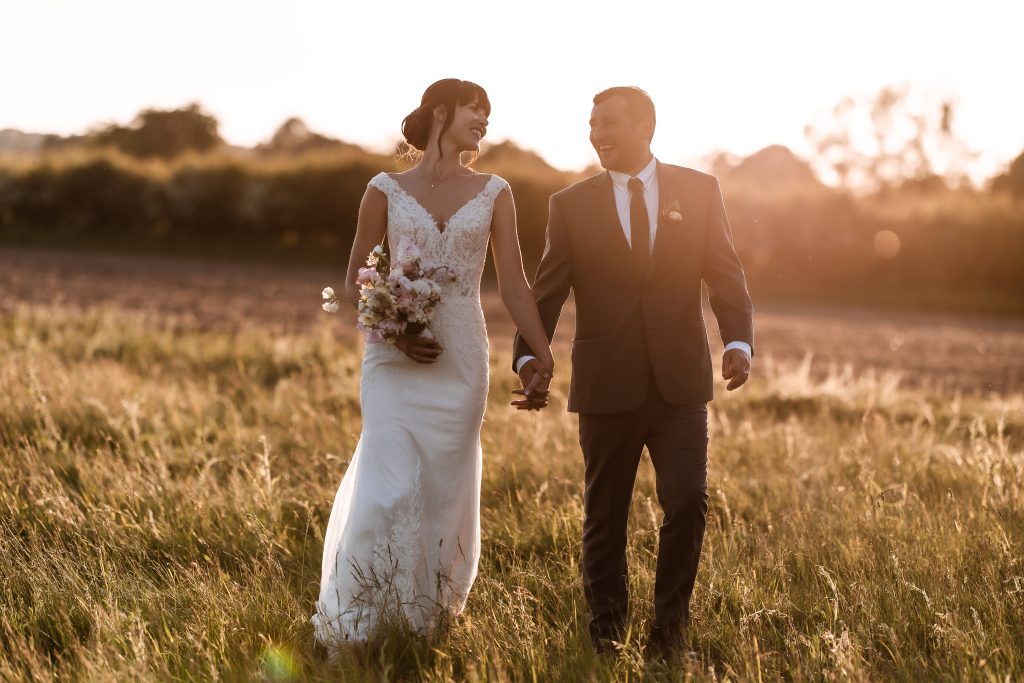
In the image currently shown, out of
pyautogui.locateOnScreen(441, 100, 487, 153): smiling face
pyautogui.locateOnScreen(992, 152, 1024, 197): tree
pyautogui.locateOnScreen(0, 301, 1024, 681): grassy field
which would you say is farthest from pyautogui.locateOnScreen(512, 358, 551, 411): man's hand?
pyautogui.locateOnScreen(992, 152, 1024, 197): tree

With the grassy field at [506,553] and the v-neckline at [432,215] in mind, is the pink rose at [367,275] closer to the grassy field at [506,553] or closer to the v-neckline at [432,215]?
the v-neckline at [432,215]

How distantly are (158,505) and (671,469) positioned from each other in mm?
3001

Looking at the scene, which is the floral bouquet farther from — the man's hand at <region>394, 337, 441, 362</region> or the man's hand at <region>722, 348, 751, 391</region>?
the man's hand at <region>722, 348, 751, 391</region>

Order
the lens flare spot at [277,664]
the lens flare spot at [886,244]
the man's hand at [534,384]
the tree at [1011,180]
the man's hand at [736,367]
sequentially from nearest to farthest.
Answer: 1. the lens flare spot at [277,664]
2. the man's hand at [736,367]
3. the man's hand at [534,384]
4. the lens flare spot at [886,244]
5. the tree at [1011,180]

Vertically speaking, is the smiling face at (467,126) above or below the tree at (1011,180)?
below

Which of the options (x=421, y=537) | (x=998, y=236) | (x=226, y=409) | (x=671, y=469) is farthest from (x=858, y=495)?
(x=998, y=236)

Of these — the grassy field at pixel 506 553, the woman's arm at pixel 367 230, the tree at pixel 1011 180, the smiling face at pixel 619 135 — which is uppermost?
the tree at pixel 1011 180

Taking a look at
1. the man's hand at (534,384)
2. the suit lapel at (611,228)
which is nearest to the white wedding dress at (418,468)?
the man's hand at (534,384)

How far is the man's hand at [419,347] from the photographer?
4395mm

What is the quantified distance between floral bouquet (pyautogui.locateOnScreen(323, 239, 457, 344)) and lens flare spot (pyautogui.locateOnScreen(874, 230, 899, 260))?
981 inches

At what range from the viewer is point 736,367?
4.24 m

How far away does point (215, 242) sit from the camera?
3422cm

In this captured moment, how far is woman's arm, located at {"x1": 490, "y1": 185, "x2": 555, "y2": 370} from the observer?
14.9ft

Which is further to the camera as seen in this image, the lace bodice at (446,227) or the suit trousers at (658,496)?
the lace bodice at (446,227)
